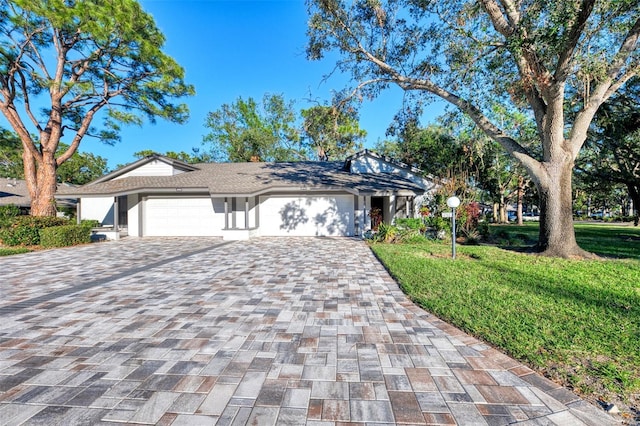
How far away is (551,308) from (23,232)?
52.3 ft

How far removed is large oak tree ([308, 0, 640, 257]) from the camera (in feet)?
20.7

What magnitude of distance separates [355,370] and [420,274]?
3807mm

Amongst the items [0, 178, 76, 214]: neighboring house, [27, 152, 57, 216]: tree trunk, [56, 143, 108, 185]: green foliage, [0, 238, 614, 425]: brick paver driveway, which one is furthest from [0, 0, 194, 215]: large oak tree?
[56, 143, 108, 185]: green foliage

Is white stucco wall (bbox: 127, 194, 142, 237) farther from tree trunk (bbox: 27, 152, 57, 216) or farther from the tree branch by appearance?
the tree branch

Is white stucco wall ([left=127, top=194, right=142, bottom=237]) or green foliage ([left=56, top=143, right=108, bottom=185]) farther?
green foliage ([left=56, top=143, right=108, bottom=185])

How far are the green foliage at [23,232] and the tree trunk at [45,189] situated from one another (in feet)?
8.20

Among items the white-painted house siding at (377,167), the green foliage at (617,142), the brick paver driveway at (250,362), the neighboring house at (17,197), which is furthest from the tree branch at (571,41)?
the neighboring house at (17,197)

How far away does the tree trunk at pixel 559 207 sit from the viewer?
25.9ft

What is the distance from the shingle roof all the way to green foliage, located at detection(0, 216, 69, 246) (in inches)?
93.4

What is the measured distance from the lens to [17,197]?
63.5ft

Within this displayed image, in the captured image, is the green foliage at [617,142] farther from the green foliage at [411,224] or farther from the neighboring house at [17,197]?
the neighboring house at [17,197]

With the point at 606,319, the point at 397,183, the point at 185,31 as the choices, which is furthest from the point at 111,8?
the point at 606,319

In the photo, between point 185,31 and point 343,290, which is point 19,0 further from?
point 343,290

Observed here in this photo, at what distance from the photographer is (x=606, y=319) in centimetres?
352
